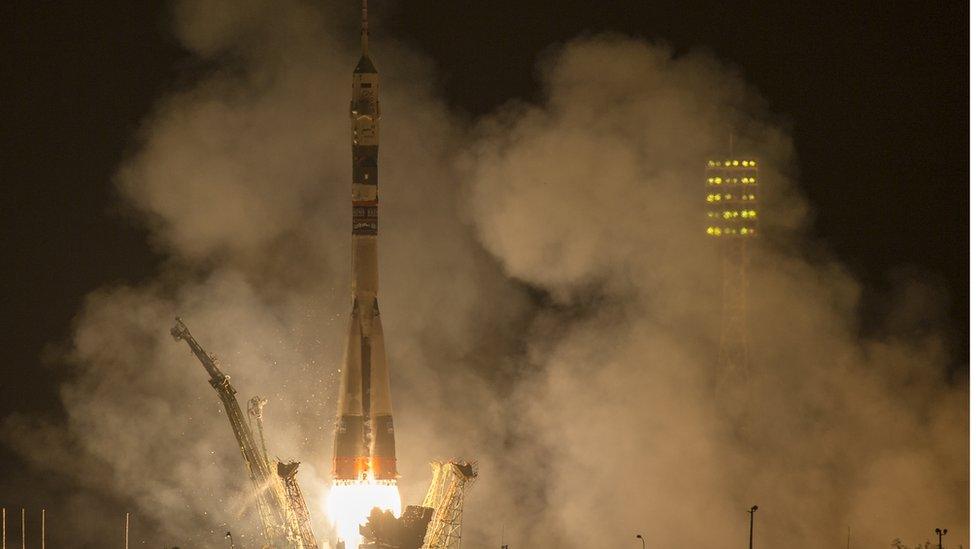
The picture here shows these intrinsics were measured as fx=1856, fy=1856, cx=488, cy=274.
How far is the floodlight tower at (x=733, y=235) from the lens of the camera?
1939 inches

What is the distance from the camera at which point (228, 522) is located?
48.9 m

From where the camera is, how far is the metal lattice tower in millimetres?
39875

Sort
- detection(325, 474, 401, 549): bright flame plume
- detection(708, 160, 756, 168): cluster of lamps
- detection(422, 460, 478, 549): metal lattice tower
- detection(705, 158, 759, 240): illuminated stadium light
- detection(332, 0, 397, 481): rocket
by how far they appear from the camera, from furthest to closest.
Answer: detection(705, 158, 759, 240): illuminated stadium light → detection(708, 160, 756, 168): cluster of lamps → detection(325, 474, 401, 549): bright flame plume → detection(332, 0, 397, 481): rocket → detection(422, 460, 478, 549): metal lattice tower

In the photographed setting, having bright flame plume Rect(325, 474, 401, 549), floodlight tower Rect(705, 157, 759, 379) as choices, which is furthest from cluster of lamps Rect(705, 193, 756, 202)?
bright flame plume Rect(325, 474, 401, 549)

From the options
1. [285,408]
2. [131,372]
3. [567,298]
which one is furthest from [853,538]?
[131,372]

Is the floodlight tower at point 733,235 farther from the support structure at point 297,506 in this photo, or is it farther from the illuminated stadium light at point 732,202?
the support structure at point 297,506

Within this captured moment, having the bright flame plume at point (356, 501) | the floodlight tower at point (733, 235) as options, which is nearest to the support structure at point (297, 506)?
the bright flame plume at point (356, 501)

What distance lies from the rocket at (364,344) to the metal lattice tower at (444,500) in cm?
99

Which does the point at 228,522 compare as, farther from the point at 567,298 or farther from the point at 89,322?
the point at 567,298

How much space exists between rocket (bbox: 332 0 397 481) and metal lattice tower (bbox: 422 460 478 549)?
986mm

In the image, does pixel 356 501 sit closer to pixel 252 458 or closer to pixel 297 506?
pixel 297 506

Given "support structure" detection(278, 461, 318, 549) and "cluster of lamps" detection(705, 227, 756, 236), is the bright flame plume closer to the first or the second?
"support structure" detection(278, 461, 318, 549)

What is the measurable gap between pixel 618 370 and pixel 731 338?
3.28m

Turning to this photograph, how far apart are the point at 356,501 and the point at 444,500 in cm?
197
